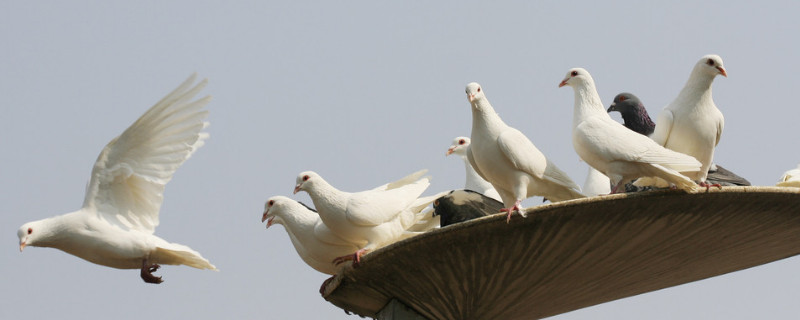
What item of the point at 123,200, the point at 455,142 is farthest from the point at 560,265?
the point at 123,200

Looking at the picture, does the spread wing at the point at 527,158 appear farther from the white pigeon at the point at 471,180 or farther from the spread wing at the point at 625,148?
the white pigeon at the point at 471,180

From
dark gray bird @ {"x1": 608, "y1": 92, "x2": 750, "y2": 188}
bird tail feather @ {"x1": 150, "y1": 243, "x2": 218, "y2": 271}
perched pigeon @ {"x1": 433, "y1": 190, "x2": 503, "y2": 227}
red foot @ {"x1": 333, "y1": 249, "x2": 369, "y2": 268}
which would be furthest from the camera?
bird tail feather @ {"x1": 150, "y1": 243, "x2": 218, "y2": 271}

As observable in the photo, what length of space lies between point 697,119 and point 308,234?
4.96 meters

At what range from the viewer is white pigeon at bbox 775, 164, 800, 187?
1612cm

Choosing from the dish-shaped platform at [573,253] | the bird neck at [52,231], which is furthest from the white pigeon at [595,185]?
the bird neck at [52,231]

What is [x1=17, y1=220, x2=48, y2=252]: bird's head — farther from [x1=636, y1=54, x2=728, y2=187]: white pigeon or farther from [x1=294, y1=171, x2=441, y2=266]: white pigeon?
[x1=636, y1=54, x2=728, y2=187]: white pigeon

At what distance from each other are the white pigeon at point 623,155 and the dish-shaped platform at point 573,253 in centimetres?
28

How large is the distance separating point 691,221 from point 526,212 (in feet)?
6.88

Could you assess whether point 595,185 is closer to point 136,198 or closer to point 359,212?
point 359,212

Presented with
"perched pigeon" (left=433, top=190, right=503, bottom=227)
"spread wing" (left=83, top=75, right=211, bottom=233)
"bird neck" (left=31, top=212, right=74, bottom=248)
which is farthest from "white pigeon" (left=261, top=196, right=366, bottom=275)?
"bird neck" (left=31, top=212, right=74, bottom=248)

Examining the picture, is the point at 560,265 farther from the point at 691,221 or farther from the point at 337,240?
the point at 337,240

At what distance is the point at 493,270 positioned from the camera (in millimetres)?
14898

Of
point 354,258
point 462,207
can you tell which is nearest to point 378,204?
point 354,258

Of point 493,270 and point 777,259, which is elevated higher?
point 777,259
